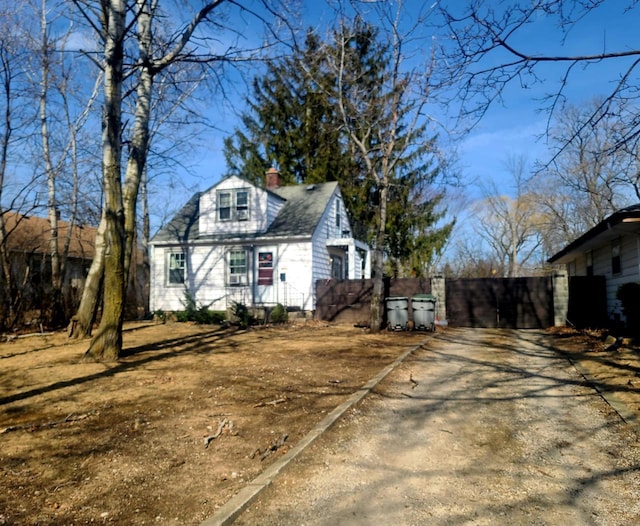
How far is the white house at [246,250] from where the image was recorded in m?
18.9

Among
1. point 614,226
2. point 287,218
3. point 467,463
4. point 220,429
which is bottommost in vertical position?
point 467,463

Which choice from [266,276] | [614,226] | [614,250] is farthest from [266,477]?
[266,276]

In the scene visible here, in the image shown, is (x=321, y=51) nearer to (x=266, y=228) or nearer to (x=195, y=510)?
(x=266, y=228)

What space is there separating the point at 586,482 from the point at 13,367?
852 centimetres

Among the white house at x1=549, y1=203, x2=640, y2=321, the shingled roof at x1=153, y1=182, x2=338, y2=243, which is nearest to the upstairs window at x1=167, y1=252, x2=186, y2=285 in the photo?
the shingled roof at x1=153, y1=182, x2=338, y2=243

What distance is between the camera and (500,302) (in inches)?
672

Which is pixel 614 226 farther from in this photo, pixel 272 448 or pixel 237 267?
pixel 237 267

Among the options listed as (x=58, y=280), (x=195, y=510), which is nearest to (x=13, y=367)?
(x=195, y=510)

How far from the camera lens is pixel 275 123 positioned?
31.2m

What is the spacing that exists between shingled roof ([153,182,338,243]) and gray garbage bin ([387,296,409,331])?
16.8 ft

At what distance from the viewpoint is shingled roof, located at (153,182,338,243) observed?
19.2 m

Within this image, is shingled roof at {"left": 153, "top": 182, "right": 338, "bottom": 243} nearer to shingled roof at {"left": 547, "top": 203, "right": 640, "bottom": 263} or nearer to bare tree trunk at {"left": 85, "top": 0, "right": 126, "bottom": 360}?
shingled roof at {"left": 547, "top": 203, "right": 640, "bottom": 263}

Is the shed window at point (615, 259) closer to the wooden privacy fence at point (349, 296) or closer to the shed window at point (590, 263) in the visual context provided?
the shed window at point (590, 263)

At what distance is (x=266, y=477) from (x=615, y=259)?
14.1 m
